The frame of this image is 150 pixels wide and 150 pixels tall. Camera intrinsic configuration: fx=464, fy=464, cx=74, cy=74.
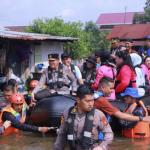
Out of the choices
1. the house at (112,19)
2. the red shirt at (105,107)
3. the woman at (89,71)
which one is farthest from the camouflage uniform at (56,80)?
the house at (112,19)

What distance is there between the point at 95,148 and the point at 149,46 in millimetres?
6494

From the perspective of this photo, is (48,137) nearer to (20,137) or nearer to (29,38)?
(20,137)

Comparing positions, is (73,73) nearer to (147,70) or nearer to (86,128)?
(147,70)

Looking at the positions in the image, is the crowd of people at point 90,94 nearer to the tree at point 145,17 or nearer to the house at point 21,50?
the house at point 21,50

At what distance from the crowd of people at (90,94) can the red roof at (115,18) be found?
8086cm

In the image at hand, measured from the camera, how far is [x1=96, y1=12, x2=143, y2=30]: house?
295ft

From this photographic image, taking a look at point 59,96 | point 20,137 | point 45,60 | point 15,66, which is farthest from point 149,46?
point 45,60

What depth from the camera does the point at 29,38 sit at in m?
13.8

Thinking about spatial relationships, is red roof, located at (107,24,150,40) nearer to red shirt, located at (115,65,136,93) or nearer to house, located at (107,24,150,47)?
house, located at (107,24,150,47)

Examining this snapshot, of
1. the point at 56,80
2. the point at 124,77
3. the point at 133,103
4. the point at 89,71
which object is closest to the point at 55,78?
the point at 56,80

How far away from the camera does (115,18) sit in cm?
9369

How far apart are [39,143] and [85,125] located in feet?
11.4

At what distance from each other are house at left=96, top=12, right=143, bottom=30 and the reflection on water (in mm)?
81599

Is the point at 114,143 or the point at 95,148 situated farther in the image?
the point at 114,143
